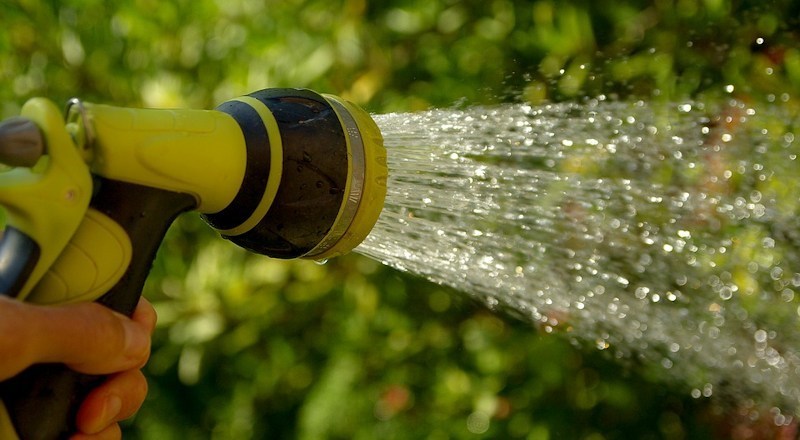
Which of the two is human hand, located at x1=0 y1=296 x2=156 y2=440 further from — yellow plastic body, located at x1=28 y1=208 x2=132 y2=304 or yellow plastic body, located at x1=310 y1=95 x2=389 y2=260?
yellow plastic body, located at x1=310 y1=95 x2=389 y2=260

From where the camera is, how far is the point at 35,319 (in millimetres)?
759

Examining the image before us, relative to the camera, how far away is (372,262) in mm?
1868

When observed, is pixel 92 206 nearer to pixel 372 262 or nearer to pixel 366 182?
pixel 366 182

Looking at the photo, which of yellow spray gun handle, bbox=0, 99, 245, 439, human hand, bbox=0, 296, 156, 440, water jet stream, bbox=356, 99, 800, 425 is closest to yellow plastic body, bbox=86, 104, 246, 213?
yellow spray gun handle, bbox=0, 99, 245, 439

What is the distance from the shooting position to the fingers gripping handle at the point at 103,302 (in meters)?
0.80

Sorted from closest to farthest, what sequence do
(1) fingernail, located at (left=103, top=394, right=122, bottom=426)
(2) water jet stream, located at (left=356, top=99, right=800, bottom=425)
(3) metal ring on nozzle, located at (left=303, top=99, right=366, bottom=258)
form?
(1) fingernail, located at (left=103, top=394, right=122, bottom=426)
(3) metal ring on nozzle, located at (left=303, top=99, right=366, bottom=258)
(2) water jet stream, located at (left=356, top=99, right=800, bottom=425)

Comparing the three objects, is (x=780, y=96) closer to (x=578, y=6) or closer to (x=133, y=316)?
(x=578, y=6)

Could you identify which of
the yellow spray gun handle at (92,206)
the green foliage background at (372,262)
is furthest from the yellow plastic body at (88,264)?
the green foliage background at (372,262)

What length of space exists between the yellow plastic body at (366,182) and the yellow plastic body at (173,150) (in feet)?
0.44

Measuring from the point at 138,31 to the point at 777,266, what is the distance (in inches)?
49.3

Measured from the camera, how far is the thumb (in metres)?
0.75

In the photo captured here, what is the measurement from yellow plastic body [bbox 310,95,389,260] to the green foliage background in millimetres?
720

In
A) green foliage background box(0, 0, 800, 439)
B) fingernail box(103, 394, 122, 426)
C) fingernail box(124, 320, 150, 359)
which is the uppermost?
fingernail box(124, 320, 150, 359)

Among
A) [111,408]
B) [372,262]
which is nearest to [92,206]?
[111,408]
